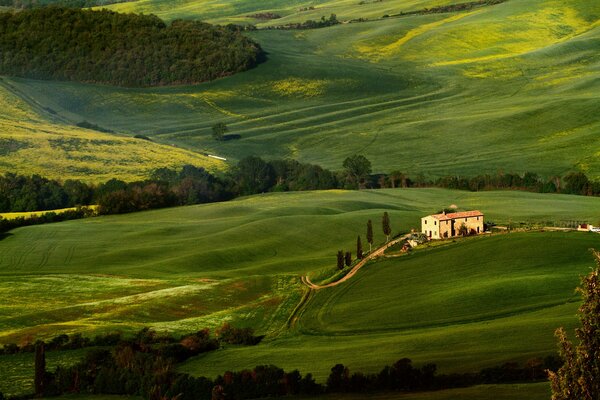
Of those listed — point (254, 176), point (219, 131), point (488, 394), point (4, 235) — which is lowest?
point (4, 235)

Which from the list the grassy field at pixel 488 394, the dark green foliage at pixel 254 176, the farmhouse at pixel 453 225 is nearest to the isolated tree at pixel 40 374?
the grassy field at pixel 488 394

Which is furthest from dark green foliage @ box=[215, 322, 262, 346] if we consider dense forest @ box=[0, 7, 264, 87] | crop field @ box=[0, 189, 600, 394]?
dense forest @ box=[0, 7, 264, 87]

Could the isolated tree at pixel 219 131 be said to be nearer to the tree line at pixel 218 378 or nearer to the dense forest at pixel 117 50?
the dense forest at pixel 117 50

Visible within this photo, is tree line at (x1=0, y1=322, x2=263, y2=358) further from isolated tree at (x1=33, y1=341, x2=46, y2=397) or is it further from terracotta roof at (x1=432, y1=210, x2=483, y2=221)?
terracotta roof at (x1=432, y1=210, x2=483, y2=221)

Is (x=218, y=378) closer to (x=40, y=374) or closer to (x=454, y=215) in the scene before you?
(x=40, y=374)

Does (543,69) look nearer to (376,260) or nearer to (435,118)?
(435,118)

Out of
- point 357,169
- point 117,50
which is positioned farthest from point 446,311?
point 117,50
